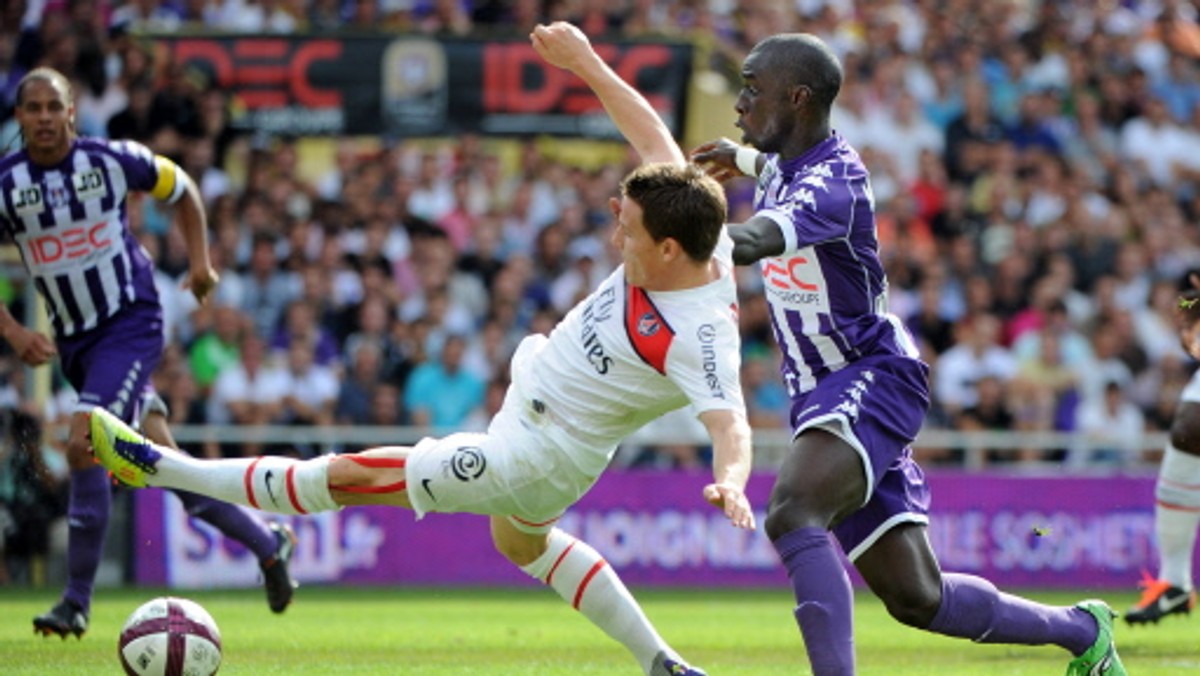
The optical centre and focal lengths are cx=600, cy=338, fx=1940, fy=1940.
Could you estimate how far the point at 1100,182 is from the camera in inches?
787

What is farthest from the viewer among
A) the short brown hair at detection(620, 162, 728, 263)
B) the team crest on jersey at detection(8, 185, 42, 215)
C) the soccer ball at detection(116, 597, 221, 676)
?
the team crest on jersey at detection(8, 185, 42, 215)

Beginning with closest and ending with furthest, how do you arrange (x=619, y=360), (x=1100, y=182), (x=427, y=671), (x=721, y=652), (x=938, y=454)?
(x=619, y=360) → (x=427, y=671) → (x=721, y=652) → (x=938, y=454) → (x=1100, y=182)

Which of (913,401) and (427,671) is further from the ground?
(913,401)

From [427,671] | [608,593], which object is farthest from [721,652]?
[608,593]

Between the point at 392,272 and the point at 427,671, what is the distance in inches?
333

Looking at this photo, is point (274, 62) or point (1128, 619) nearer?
point (1128, 619)

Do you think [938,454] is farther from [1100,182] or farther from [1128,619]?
[1128,619]

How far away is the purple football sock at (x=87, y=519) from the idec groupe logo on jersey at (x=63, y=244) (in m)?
1.15

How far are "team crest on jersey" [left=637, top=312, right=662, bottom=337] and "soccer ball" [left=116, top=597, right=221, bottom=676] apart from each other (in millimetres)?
2299

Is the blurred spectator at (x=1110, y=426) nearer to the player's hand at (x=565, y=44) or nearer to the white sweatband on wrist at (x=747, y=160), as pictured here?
the white sweatband on wrist at (x=747, y=160)

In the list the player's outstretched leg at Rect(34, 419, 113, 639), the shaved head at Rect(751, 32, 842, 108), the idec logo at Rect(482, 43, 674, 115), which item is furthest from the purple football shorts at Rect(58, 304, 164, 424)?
the idec logo at Rect(482, 43, 674, 115)

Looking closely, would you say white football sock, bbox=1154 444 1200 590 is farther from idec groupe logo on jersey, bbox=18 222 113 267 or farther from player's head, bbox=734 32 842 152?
idec groupe logo on jersey, bbox=18 222 113 267

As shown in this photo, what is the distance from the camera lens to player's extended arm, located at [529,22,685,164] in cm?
757

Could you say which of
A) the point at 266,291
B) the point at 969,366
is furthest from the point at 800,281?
the point at 969,366
